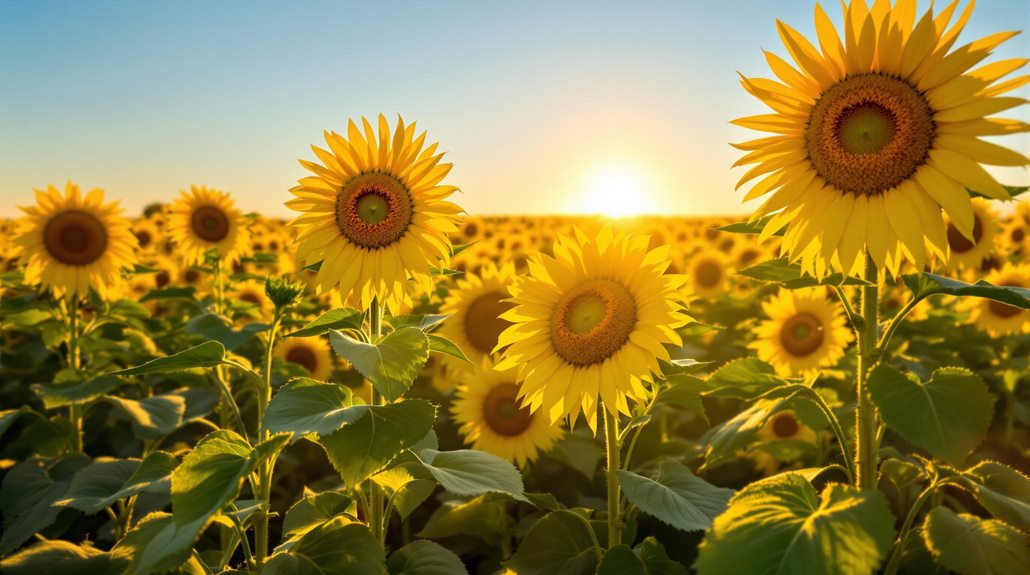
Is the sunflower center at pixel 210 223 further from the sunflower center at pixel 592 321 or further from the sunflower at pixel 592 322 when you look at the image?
the sunflower center at pixel 592 321

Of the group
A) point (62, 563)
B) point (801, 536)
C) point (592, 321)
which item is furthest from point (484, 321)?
point (801, 536)

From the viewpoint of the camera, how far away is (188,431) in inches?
258

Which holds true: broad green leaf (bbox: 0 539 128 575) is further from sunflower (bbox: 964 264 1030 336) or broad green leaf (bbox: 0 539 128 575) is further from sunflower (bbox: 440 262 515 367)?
sunflower (bbox: 964 264 1030 336)

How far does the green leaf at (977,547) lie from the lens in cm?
236

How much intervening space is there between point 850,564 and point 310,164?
2285 millimetres

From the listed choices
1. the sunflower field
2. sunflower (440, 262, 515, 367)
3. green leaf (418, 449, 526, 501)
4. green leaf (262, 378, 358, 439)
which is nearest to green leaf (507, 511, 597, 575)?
the sunflower field

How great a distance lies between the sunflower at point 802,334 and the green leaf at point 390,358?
4.22 metres

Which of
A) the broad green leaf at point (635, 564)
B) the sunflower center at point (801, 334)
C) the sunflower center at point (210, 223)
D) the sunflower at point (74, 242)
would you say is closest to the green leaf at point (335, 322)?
the broad green leaf at point (635, 564)

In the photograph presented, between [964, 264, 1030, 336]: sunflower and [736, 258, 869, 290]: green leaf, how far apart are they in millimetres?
5804

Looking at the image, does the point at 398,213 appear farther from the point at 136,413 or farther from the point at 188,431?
the point at 188,431

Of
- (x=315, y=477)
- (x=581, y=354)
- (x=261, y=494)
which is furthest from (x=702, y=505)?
(x=315, y=477)

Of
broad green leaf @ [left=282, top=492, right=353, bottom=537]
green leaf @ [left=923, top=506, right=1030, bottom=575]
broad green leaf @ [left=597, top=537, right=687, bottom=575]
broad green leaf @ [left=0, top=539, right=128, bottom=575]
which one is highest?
green leaf @ [left=923, top=506, right=1030, bottom=575]

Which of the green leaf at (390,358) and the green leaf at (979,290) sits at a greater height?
the green leaf at (979,290)

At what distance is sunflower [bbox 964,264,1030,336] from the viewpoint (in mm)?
7504
